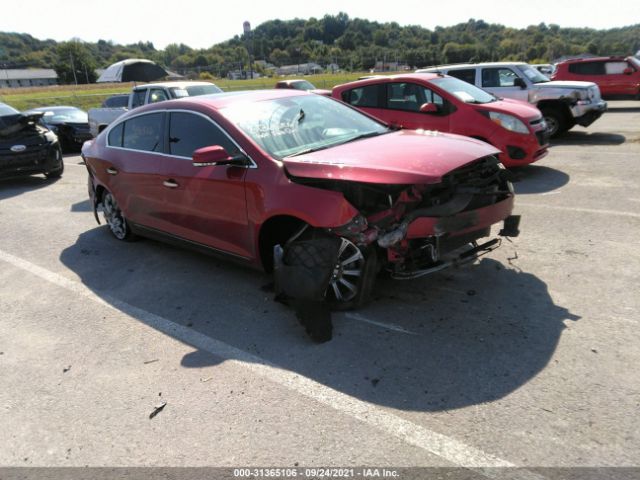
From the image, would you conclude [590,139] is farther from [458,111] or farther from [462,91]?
[458,111]

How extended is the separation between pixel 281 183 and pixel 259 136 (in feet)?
2.16

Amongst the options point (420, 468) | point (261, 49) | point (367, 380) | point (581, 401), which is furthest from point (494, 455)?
point (261, 49)

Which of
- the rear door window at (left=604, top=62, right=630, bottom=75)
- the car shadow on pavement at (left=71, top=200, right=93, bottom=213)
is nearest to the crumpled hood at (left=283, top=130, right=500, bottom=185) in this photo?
the car shadow on pavement at (left=71, top=200, right=93, bottom=213)

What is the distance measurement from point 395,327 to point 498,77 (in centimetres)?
1013

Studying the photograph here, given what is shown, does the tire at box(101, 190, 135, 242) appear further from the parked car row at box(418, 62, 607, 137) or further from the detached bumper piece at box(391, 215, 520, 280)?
the parked car row at box(418, 62, 607, 137)

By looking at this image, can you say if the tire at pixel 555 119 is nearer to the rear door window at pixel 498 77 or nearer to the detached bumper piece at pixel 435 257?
the rear door window at pixel 498 77

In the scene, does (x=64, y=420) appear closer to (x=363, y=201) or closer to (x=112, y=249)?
(x=363, y=201)

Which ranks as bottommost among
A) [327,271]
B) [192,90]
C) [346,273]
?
[346,273]

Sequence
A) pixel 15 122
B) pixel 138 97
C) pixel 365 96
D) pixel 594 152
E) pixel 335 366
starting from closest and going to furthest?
pixel 335 366, pixel 365 96, pixel 594 152, pixel 15 122, pixel 138 97

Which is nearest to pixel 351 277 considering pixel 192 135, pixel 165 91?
pixel 192 135

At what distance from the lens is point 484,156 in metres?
3.99

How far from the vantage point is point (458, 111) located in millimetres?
8094

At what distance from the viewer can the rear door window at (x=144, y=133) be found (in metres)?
5.28

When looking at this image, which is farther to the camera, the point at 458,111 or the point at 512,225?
the point at 458,111
